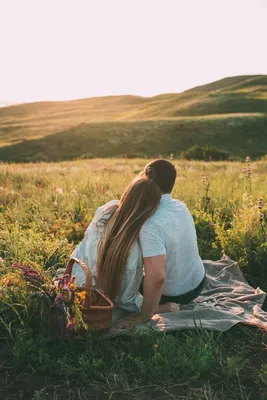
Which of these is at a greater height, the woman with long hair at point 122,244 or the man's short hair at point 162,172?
the man's short hair at point 162,172

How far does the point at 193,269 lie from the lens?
490cm

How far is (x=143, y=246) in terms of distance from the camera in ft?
13.8

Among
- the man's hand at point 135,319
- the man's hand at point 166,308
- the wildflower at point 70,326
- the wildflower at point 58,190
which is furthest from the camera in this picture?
the wildflower at point 58,190

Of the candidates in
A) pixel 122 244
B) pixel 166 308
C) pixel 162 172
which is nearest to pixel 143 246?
pixel 122 244

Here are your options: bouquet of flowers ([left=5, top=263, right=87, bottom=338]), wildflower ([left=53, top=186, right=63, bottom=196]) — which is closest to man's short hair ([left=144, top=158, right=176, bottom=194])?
bouquet of flowers ([left=5, top=263, right=87, bottom=338])

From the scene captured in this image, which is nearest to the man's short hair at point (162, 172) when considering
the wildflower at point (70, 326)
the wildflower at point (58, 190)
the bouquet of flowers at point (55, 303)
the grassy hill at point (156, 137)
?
the bouquet of flowers at point (55, 303)

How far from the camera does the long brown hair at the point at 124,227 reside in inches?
167

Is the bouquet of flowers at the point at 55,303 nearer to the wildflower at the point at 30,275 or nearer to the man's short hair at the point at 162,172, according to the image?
the wildflower at the point at 30,275

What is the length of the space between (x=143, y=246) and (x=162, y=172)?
710 mm

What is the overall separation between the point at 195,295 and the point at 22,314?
1827mm

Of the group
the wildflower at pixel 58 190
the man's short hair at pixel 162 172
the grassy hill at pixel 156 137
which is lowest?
the grassy hill at pixel 156 137

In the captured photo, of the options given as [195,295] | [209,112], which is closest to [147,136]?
[209,112]

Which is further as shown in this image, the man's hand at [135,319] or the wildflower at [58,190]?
the wildflower at [58,190]

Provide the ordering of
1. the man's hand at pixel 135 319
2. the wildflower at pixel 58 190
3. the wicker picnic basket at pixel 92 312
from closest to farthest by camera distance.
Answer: the wicker picnic basket at pixel 92 312
the man's hand at pixel 135 319
the wildflower at pixel 58 190
